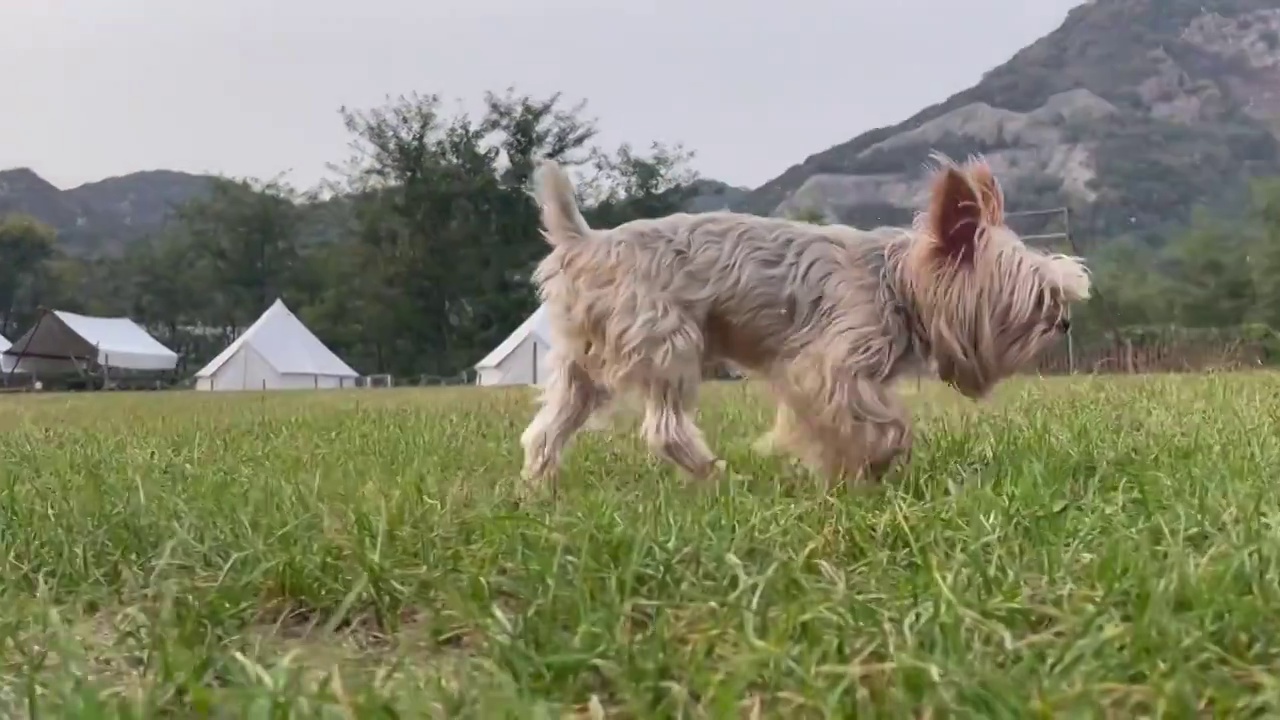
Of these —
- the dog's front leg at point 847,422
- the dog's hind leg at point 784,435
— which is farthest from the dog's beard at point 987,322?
the dog's hind leg at point 784,435

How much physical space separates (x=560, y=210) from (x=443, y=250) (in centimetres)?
4590

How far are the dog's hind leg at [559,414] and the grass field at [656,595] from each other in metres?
0.50

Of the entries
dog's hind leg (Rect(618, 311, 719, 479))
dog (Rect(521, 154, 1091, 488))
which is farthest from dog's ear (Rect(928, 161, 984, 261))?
dog's hind leg (Rect(618, 311, 719, 479))

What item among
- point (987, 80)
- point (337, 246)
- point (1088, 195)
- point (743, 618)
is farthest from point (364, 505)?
point (987, 80)

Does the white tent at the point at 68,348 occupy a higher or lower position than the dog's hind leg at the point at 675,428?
lower

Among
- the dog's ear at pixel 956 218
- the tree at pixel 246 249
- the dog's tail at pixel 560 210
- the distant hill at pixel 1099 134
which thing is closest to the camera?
the dog's ear at pixel 956 218

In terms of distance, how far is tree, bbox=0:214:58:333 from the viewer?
6306 cm

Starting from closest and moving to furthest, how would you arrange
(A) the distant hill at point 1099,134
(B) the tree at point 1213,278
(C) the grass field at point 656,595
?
(C) the grass field at point 656,595 < (B) the tree at point 1213,278 < (A) the distant hill at point 1099,134

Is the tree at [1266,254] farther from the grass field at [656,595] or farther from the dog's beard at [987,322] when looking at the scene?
the grass field at [656,595]

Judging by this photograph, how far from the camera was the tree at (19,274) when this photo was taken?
63062 mm

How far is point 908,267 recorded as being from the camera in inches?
171

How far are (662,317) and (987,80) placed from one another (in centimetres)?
9909

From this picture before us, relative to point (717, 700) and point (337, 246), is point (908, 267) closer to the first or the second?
point (717, 700)

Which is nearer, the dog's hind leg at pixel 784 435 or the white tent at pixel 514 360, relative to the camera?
the dog's hind leg at pixel 784 435
